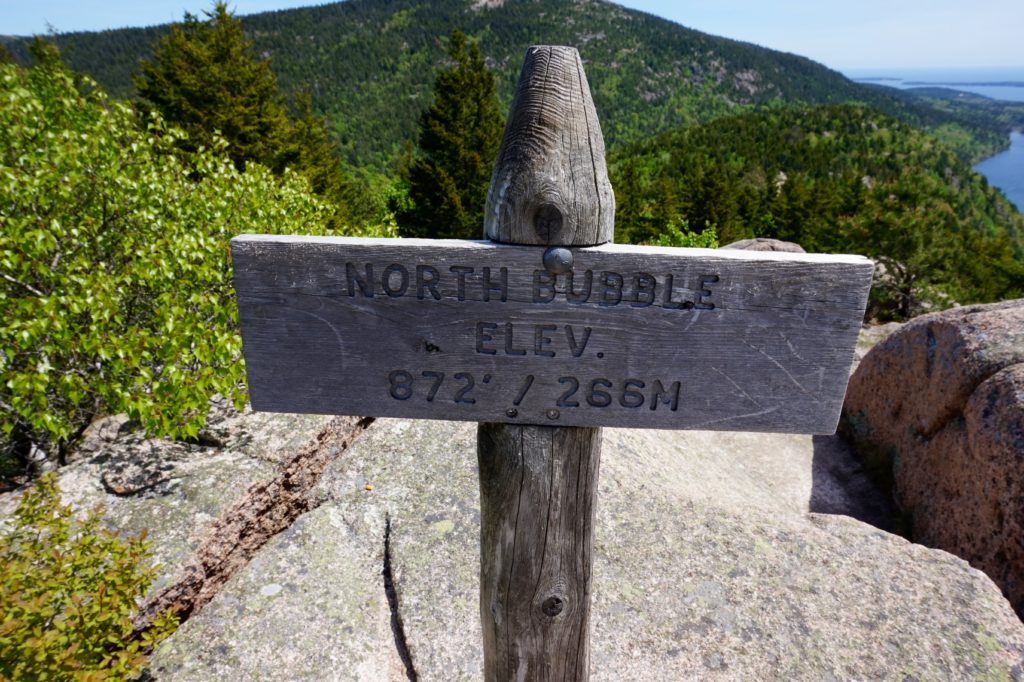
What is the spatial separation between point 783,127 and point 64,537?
10323 centimetres

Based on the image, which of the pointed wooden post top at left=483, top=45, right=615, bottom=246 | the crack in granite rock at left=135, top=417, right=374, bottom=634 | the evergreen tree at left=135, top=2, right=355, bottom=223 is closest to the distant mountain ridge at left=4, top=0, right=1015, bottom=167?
the evergreen tree at left=135, top=2, right=355, bottom=223

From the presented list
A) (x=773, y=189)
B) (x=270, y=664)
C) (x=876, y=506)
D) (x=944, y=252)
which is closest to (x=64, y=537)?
(x=270, y=664)

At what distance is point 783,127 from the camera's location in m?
88.4

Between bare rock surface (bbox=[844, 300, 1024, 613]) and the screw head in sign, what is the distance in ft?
17.2

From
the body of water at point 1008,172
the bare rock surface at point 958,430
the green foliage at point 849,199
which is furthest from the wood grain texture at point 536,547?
the body of water at point 1008,172

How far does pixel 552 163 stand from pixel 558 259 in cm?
31

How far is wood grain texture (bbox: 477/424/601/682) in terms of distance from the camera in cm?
201

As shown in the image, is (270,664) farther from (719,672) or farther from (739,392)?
(739,392)

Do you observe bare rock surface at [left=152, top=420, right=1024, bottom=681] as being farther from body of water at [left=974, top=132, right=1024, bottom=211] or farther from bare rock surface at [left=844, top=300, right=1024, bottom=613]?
body of water at [left=974, top=132, right=1024, bottom=211]

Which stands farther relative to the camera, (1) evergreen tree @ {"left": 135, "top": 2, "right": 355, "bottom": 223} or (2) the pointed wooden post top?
(1) evergreen tree @ {"left": 135, "top": 2, "right": 355, "bottom": 223}

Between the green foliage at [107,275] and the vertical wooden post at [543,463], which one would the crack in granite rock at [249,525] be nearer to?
the green foliage at [107,275]

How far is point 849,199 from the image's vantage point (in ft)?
76.6

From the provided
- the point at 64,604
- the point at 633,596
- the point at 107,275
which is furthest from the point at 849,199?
the point at 64,604

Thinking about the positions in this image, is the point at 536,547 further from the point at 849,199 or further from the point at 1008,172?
the point at 1008,172
